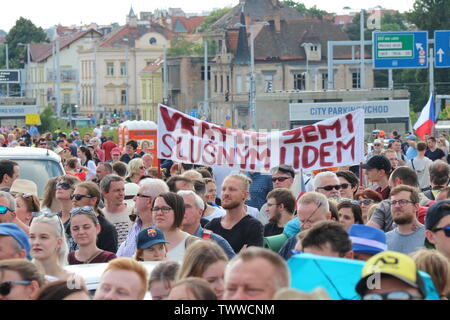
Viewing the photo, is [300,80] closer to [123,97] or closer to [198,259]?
[123,97]

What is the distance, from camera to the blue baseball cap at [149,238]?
8.20m

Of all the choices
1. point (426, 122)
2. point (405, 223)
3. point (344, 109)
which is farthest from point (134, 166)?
point (344, 109)

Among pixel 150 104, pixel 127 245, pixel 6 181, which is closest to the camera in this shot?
pixel 127 245

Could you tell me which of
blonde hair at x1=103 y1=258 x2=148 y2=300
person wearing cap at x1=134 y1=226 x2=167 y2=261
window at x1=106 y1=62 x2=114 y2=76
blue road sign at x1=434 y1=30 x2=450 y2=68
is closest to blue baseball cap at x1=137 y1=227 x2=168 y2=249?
person wearing cap at x1=134 y1=226 x2=167 y2=261

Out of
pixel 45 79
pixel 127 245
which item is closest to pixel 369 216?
pixel 127 245

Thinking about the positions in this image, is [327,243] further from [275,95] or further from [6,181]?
[275,95]

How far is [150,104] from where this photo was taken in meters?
150

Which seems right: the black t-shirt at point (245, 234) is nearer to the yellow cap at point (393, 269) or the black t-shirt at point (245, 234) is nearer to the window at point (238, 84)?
the yellow cap at point (393, 269)

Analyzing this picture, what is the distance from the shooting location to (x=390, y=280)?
466 centimetres

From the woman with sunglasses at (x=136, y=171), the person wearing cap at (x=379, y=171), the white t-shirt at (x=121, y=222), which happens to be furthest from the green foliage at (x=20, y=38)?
the white t-shirt at (x=121, y=222)

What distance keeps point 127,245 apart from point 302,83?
112191 millimetres

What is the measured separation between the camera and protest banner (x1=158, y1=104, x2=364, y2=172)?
13.4 meters

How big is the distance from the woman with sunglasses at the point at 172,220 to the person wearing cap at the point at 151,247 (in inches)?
19.9

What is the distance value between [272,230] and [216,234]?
985 mm
